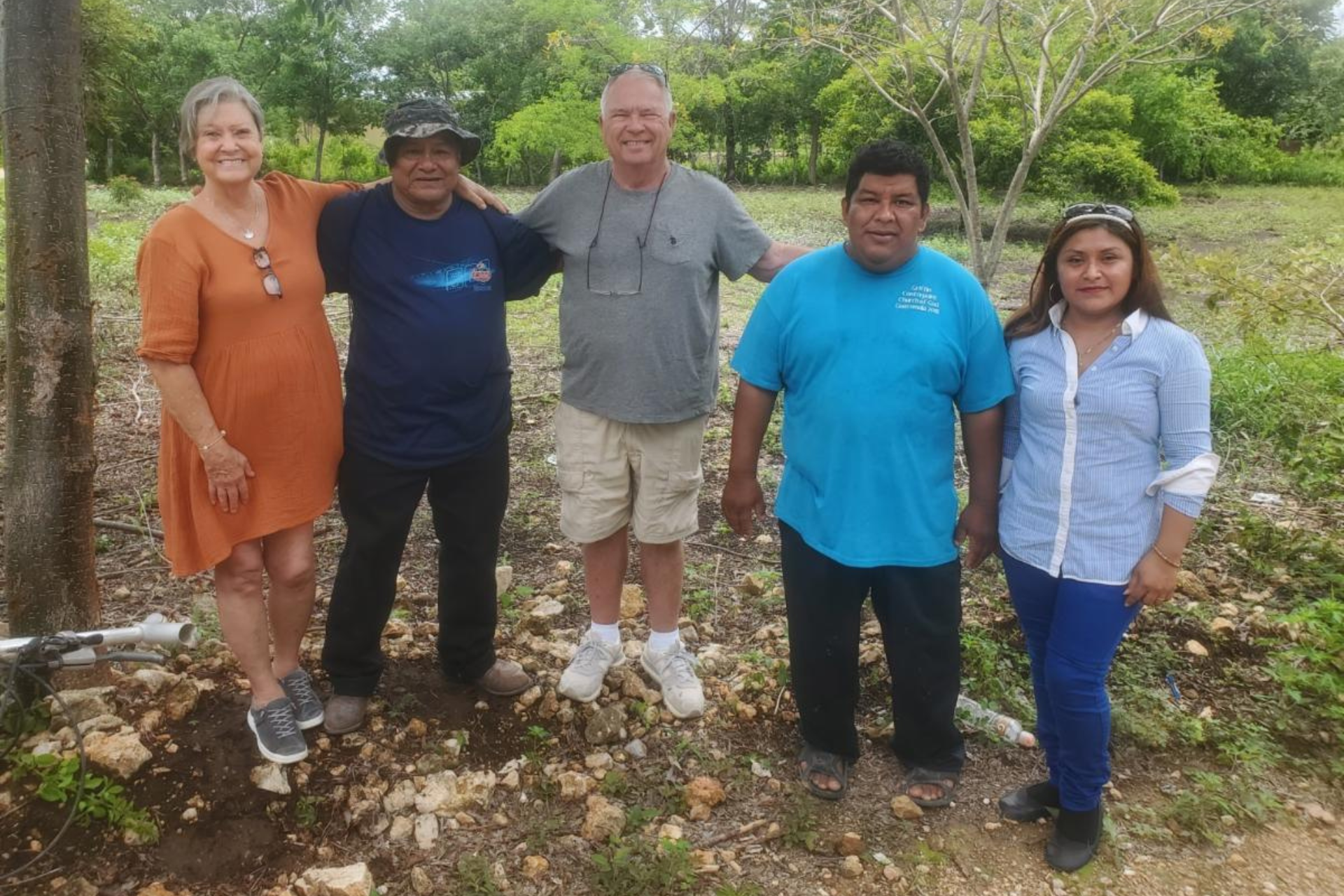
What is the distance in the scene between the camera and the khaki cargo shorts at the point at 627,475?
2.89 metres

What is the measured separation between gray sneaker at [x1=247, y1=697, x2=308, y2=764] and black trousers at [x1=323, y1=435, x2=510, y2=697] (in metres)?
0.22

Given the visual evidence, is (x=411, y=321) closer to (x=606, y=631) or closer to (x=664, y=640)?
(x=606, y=631)

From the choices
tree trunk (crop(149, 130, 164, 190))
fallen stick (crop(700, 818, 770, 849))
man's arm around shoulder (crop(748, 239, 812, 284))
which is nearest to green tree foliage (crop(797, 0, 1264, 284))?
man's arm around shoulder (crop(748, 239, 812, 284))

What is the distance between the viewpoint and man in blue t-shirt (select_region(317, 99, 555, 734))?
8.56ft

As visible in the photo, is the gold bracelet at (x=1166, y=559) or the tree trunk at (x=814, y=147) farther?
the tree trunk at (x=814, y=147)

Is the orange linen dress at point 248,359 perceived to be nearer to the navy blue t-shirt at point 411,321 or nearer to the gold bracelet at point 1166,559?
the navy blue t-shirt at point 411,321

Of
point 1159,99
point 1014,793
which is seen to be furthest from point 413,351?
point 1159,99

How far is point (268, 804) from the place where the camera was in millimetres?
2525

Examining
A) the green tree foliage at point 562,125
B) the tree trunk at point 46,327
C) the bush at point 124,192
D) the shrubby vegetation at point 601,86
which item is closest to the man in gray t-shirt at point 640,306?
the tree trunk at point 46,327

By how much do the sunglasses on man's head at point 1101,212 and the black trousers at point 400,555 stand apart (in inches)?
68.5

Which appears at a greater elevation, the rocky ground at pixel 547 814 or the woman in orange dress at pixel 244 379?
the woman in orange dress at pixel 244 379

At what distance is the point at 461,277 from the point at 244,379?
0.65m

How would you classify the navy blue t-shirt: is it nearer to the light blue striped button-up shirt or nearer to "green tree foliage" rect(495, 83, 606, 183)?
the light blue striped button-up shirt

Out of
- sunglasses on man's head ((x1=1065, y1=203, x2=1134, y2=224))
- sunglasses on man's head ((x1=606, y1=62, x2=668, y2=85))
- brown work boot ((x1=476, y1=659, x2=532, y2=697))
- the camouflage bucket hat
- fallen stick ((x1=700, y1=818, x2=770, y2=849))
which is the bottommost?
fallen stick ((x1=700, y1=818, x2=770, y2=849))
